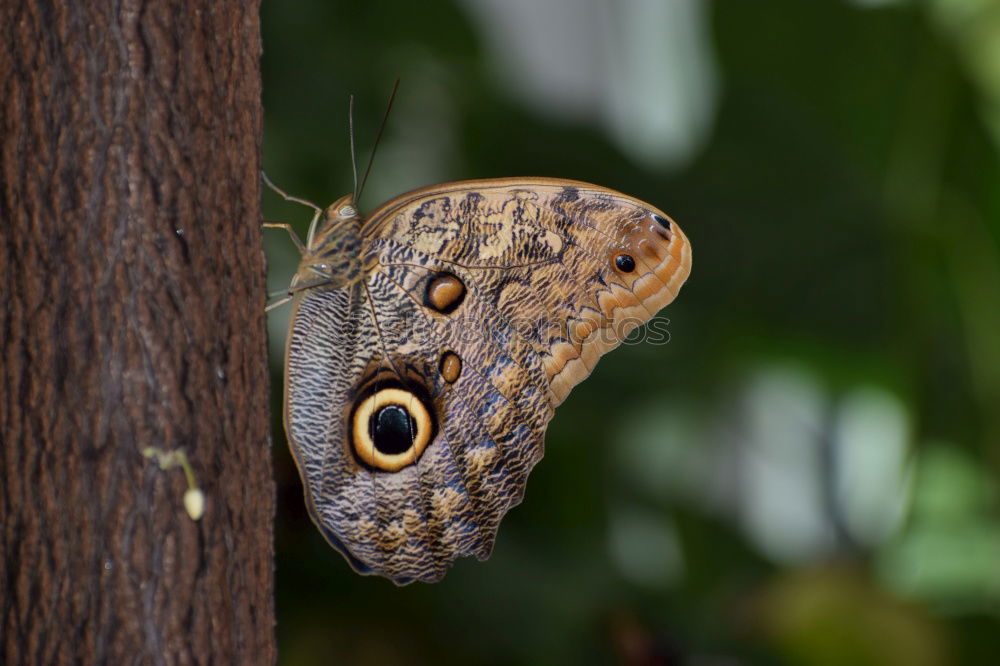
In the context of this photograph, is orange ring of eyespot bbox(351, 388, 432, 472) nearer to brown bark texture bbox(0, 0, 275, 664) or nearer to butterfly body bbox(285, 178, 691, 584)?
butterfly body bbox(285, 178, 691, 584)

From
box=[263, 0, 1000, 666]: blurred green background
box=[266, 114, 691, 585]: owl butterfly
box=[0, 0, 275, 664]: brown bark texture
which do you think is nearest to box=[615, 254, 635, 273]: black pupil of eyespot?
box=[266, 114, 691, 585]: owl butterfly

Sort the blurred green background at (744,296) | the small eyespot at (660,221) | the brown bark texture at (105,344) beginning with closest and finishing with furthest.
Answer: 1. the brown bark texture at (105,344)
2. the small eyespot at (660,221)
3. the blurred green background at (744,296)

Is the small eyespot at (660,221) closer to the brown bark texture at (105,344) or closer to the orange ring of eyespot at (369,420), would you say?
the orange ring of eyespot at (369,420)

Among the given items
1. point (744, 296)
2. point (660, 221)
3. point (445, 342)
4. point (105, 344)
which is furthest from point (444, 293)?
point (744, 296)

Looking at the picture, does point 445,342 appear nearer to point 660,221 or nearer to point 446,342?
point 446,342

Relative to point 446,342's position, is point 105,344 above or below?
above

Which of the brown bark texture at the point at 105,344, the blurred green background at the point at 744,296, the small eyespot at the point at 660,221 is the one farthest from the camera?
the blurred green background at the point at 744,296

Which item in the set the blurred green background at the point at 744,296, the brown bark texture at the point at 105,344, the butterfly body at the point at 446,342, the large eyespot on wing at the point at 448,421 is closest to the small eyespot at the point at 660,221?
the butterfly body at the point at 446,342

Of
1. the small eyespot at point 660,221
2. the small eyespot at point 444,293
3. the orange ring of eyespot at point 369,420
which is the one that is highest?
the small eyespot at point 660,221
